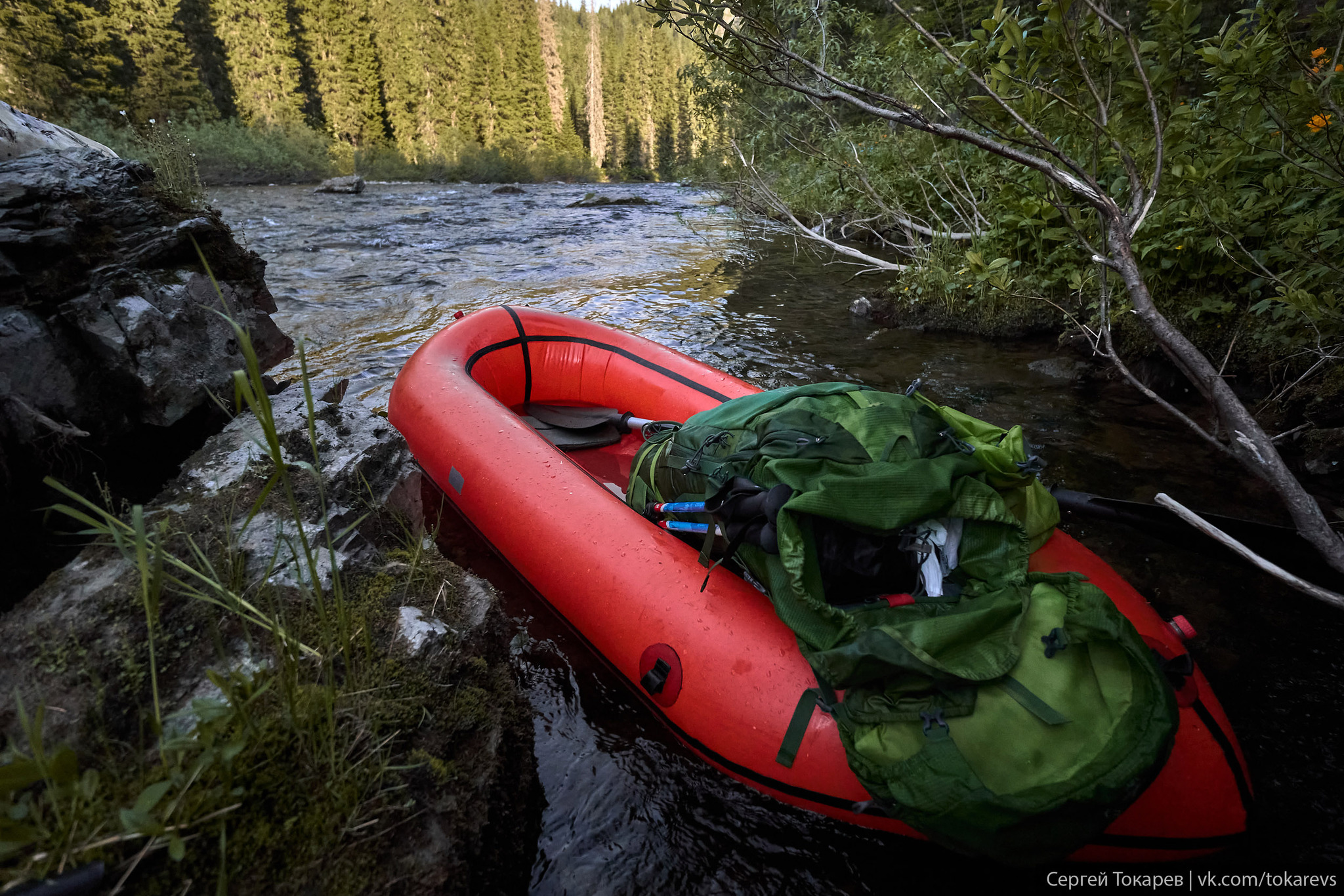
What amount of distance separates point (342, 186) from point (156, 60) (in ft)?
29.1

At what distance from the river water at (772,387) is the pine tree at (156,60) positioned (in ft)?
54.7

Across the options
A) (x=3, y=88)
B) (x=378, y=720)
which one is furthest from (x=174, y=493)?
(x=3, y=88)

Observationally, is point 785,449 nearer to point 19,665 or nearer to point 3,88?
point 19,665

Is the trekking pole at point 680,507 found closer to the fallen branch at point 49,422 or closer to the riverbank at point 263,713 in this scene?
the riverbank at point 263,713

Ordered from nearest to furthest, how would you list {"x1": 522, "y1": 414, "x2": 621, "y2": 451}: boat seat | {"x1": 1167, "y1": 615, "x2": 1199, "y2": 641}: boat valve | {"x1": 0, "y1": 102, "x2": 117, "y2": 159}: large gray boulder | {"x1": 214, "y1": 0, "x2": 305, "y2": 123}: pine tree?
{"x1": 1167, "y1": 615, "x2": 1199, "y2": 641}: boat valve → {"x1": 0, "y1": 102, "x2": 117, "y2": 159}: large gray boulder → {"x1": 522, "y1": 414, "x2": 621, "y2": 451}: boat seat → {"x1": 214, "y1": 0, "x2": 305, "y2": 123}: pine tree

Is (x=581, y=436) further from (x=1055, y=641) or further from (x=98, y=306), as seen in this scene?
(x=1055, y=641)

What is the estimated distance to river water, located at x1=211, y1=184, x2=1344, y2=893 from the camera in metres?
1.69

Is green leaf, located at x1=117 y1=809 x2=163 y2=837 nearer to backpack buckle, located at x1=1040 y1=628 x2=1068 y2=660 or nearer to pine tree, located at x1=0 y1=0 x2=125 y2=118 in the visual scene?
backpack buckle, located at x1=1040 y1=628 x2=1068 y2=660

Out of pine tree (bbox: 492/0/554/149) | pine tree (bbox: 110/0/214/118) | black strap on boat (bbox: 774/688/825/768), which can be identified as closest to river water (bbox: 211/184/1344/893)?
→ black strap on boat (bbox: 774/688/825/768)

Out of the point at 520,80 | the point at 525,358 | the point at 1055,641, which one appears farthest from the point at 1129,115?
the point at 520,80

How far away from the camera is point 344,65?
28.6 m

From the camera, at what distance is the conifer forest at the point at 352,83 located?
17.0 metres

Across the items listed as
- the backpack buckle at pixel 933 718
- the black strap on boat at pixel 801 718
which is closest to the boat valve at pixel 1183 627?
the backpack buckle at pixel 933 718

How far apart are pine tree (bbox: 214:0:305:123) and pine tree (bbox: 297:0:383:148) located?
7.86ft
